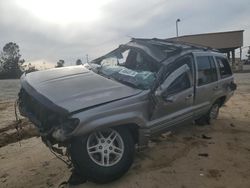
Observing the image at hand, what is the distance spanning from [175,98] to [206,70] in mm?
1751

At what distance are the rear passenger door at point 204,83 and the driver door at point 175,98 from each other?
0.98ft

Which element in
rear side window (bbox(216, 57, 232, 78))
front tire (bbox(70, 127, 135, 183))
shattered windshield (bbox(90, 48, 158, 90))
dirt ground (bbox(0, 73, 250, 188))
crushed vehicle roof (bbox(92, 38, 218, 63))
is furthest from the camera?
rear side window (bbox(216, 57, 232, 78))

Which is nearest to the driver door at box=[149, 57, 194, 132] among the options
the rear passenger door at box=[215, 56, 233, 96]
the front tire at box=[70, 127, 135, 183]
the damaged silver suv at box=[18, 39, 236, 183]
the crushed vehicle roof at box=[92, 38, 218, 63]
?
the damaged silver suv at box=[18, 39, 236, 183]

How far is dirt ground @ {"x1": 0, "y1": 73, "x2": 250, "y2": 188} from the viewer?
5.33 meters

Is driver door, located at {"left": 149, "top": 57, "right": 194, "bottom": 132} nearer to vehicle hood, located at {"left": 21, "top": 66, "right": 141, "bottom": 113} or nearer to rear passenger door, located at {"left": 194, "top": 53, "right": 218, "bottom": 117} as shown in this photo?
rear passenger door, located at {"left": 194, "top": 53, "right": 218, "bottom": 117}

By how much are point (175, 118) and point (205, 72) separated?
1.72m

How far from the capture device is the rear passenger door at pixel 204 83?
7.19m

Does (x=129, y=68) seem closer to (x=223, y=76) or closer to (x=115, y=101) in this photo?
(x=115, y=101)

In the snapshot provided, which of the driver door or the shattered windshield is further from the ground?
the shattered windshield

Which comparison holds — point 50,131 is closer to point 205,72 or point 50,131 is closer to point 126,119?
point 126,119

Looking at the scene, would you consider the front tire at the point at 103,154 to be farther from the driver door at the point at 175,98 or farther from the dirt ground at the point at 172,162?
the driver door at the point at 175,98

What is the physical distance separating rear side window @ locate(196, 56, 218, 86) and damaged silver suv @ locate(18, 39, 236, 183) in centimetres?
2

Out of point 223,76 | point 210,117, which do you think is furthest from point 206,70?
point 210,117

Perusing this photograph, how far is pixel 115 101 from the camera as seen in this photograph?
5.18 metres
